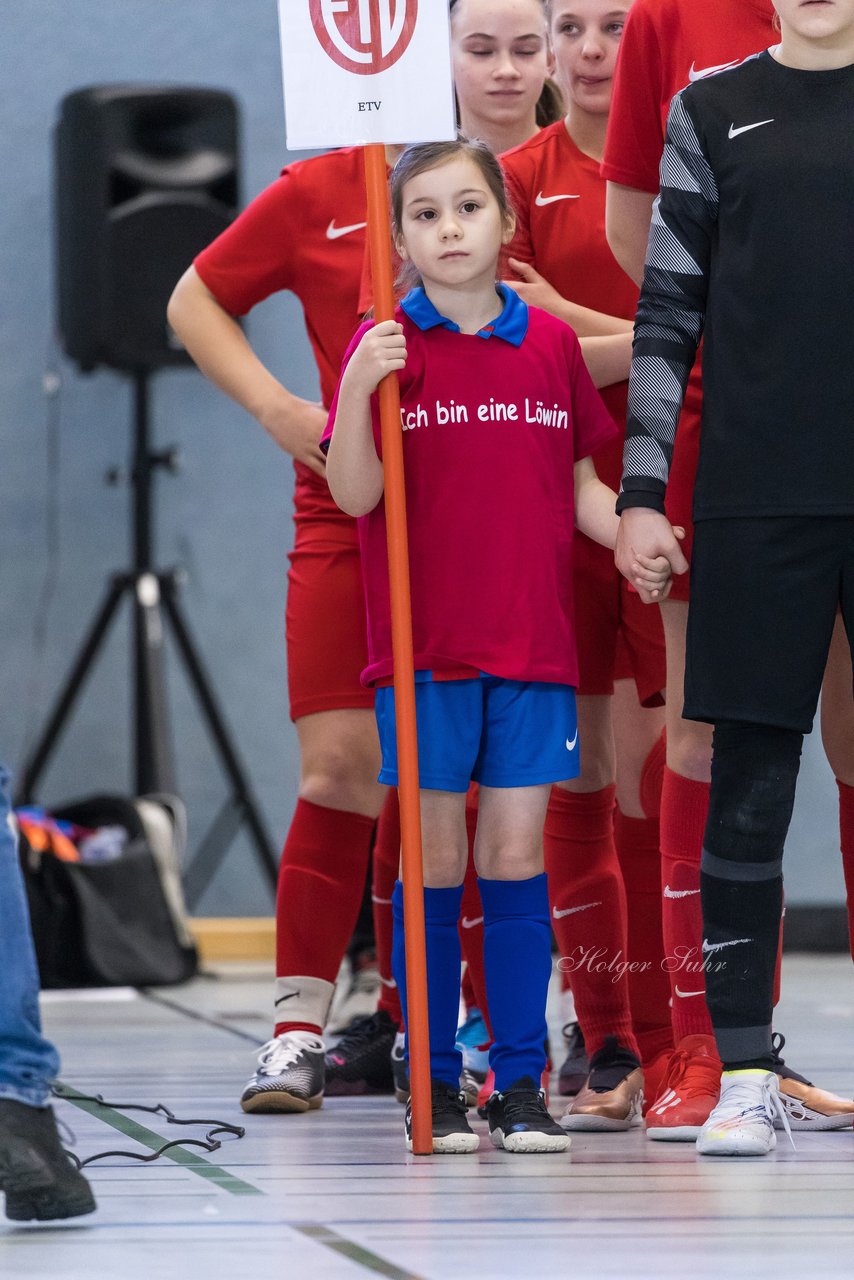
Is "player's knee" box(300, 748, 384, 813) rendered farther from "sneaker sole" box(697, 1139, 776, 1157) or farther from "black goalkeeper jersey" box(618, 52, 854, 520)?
"sneaker sole" box(697, 1139, 776, 1157)

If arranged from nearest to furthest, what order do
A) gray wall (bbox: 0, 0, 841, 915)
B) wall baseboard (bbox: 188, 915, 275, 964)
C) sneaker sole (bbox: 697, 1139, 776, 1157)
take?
sneaker sole (bbox: 697, 1139, 776, 1157) < wall baseboard (bbox: 188, 915, 275, 964) < gray wall (bbox: 0, 0, 841, 915)

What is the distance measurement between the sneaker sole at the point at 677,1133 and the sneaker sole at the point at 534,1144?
156mm

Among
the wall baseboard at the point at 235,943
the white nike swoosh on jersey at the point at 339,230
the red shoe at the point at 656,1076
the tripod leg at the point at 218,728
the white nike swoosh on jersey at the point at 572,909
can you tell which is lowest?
the wall baseboard at the point at 235,943

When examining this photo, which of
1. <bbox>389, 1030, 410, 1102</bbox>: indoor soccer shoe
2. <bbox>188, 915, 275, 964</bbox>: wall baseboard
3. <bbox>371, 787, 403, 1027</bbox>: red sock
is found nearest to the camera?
<bbox>389, 1030, 410, 1102</bbox>: indoor soccer shoe

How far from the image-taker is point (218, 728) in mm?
5184

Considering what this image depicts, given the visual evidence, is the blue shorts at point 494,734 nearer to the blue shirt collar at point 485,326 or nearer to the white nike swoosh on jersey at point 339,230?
the blue shirt collar at point 485,326

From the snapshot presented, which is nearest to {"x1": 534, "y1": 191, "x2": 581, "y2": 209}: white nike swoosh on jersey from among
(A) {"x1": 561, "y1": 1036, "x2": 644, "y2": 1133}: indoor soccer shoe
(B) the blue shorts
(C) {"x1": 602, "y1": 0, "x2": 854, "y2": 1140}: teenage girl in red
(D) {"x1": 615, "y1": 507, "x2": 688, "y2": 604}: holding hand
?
(C) {"x1": 602, "y1": 0, "x2": 854, "y2": 1140}: teenage girl in red

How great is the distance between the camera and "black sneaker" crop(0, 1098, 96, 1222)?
1.61 m

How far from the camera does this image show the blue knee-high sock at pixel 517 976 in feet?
6.95

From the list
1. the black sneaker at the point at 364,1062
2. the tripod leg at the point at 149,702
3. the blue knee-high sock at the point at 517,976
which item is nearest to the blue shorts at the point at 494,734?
the blue knee-high sock at the point at 517,976

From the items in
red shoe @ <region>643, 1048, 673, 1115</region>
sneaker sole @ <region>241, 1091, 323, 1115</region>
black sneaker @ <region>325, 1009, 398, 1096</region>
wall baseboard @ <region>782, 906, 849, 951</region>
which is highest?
red shoe @ <region>643, 1048, 673, 1115</region>

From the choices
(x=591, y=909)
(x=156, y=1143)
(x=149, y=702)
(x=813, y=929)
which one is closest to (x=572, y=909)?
(x=591, y=909)

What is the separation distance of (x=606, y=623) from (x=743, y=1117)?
2.24 ft

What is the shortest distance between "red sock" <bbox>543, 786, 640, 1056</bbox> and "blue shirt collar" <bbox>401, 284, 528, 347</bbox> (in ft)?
2.01
